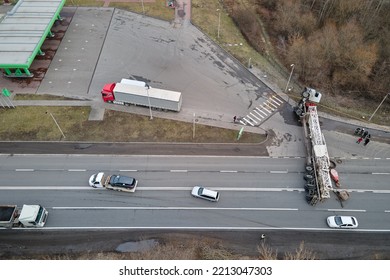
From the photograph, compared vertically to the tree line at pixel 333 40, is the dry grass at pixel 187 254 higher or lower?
lower

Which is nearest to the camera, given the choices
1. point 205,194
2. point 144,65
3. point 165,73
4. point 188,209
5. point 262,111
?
point 188,209

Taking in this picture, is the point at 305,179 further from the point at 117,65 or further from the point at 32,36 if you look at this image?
the point at 32,36

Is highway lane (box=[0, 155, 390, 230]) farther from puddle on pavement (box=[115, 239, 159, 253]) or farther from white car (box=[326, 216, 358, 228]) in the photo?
puddle on pavement (box=[115, 239, 159, 253])

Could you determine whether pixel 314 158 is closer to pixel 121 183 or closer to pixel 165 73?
pixel 121 183

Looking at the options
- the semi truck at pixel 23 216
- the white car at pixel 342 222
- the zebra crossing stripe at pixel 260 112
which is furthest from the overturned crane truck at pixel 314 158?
the semi truck at pixel 23 216

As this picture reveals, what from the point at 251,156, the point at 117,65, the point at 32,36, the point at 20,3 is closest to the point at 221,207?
the point at 251,156

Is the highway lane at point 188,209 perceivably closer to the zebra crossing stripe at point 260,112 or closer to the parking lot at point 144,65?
the zebra crossing stripe at point 260,112

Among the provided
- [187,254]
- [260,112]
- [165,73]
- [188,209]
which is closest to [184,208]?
[188,209]
